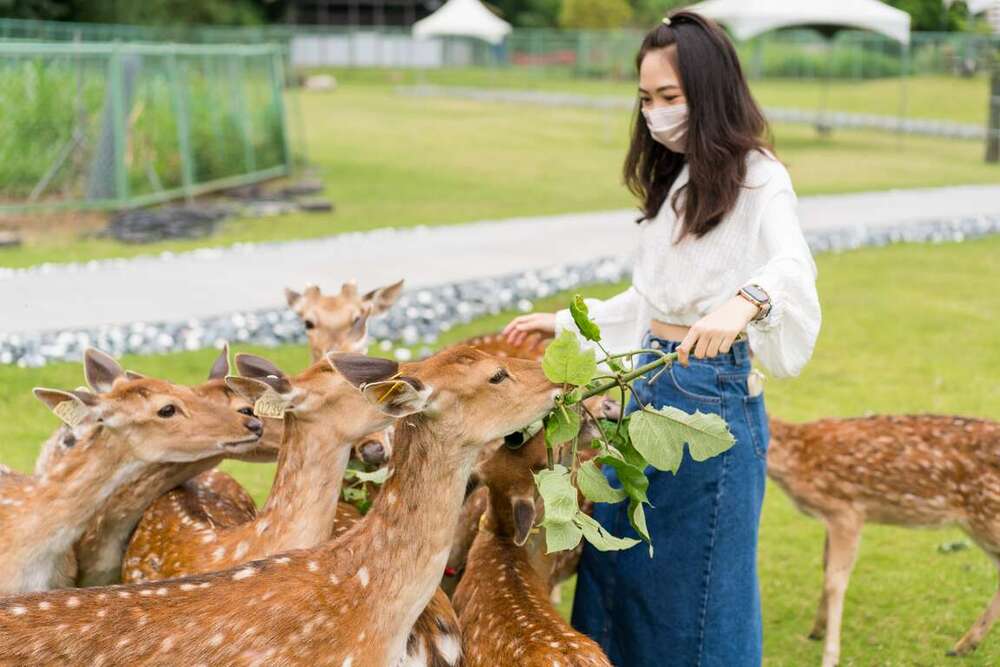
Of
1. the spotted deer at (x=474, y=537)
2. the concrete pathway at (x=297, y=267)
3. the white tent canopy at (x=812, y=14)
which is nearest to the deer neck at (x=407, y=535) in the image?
the spotted deer at (x=474, y=537)

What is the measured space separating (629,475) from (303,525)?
0.97m

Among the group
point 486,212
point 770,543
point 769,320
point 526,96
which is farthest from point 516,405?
point 526,96

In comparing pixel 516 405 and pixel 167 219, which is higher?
pixel 516 405

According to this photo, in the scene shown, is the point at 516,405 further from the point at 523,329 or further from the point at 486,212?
the point at 486,212

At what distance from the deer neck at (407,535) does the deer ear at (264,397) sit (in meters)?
0.51

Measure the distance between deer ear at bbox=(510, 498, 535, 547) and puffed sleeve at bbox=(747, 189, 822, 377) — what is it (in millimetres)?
895

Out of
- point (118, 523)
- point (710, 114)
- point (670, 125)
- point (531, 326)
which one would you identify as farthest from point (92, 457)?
point (710, 114)

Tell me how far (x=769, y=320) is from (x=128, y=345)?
7.01 meters

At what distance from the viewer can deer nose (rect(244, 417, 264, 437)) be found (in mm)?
4332

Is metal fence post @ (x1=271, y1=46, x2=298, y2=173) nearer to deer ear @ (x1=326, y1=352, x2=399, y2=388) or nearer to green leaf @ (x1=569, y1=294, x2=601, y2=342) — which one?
green leaf @ (x1=569, y1=294, x2=601, y2=342)

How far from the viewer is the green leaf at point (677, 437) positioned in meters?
3.61

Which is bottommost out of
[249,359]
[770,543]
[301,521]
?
[770,543]

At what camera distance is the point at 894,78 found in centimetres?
4194

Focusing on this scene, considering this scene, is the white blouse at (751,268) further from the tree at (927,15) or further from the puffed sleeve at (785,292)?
the tree at (927,15)
